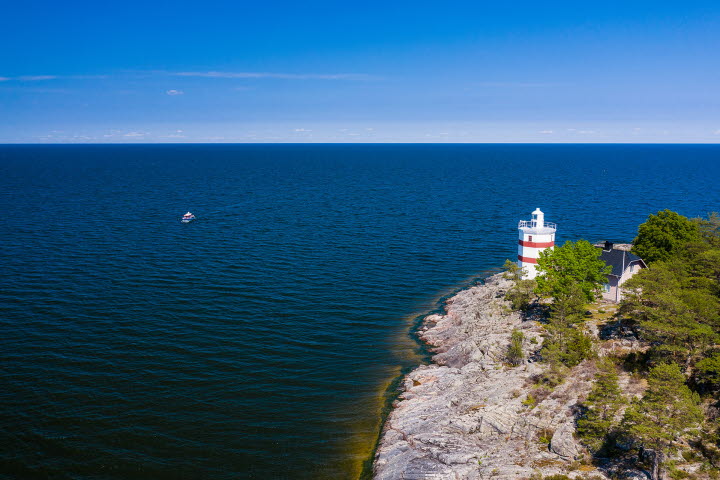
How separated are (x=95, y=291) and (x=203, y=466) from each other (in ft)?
132

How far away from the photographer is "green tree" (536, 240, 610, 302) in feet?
166

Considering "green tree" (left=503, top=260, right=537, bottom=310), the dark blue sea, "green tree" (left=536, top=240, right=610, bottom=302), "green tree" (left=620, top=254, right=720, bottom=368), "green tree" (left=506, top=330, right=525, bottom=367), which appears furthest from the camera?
"green tree" (left=503, top=260, right=537, bottom=310)

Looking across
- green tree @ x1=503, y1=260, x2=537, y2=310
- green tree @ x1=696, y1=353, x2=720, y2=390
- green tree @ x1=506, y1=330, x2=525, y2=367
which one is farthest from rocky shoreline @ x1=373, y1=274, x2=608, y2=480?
green tree @ x1=696, y1=353, x2=720, y2=390

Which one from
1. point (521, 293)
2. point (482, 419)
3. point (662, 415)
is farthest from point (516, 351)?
point (662, 415)

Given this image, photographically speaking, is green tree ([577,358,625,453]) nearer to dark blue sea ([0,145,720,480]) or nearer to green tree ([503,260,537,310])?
dark blue sea ([0,145,720,480])

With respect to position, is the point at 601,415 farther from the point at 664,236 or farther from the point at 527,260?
the point at 664,236

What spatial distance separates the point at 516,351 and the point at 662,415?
16871mm

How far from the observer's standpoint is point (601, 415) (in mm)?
33188

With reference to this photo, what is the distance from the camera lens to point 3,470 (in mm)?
33812

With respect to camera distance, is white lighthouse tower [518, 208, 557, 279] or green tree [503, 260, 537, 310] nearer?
green tree [503, 260, 537, 310]

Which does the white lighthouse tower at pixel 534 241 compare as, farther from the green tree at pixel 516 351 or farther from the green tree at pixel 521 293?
the green tree at pixel 516 351

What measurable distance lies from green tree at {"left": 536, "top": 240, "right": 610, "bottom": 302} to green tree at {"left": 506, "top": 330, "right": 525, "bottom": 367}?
276 inches

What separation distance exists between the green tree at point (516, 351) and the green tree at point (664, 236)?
24323mm

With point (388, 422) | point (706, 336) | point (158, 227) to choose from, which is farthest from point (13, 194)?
point (706, 336)
